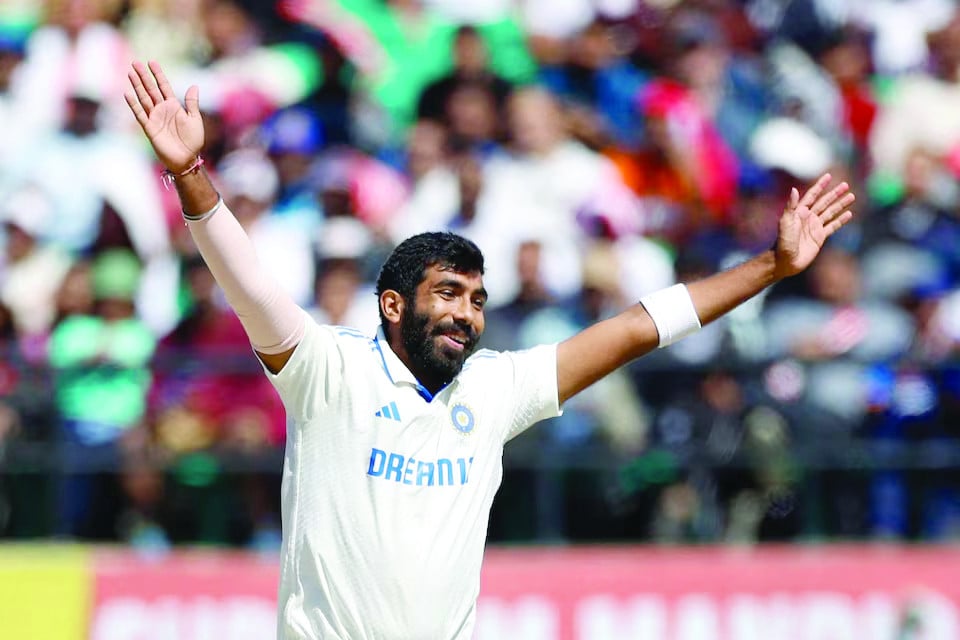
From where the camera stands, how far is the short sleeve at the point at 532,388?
5.67 meters

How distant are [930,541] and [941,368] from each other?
109 centimetres

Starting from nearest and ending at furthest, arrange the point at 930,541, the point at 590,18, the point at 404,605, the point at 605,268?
the point at 404,605
the point at 930,541
the point at 605,268
the point at 590,18

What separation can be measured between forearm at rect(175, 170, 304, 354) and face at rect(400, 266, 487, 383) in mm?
458

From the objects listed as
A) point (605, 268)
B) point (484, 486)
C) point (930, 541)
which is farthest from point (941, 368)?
point (484, 486)

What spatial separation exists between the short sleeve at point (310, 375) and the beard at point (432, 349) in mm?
244

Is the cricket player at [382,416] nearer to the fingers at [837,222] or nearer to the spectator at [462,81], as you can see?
the fingers at [837,222]

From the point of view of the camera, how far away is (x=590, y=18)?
533 inches

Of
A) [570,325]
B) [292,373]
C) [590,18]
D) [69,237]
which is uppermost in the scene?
[590,18]

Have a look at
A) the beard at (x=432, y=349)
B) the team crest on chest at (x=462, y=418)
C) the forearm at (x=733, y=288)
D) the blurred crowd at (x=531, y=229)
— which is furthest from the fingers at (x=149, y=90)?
the blurred crowd at (x=531, y=229)

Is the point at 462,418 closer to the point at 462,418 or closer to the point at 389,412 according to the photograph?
the point at 462,418

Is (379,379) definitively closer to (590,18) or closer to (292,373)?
(292,373)

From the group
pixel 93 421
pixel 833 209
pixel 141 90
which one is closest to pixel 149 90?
pixel 141 90

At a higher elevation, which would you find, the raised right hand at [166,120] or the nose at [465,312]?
the raised right hand at [166,120]

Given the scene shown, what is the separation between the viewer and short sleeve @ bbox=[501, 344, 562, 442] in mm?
5668
